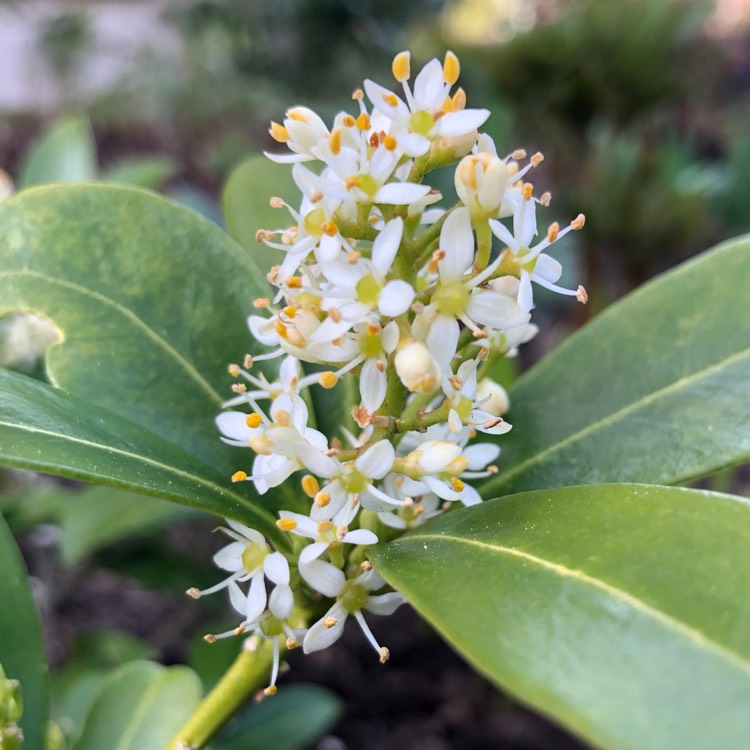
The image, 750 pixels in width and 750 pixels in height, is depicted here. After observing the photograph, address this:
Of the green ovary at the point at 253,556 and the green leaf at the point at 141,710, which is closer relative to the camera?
the green ovary at the point at 253,556

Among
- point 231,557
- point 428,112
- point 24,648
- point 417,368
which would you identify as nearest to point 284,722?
point 24,648

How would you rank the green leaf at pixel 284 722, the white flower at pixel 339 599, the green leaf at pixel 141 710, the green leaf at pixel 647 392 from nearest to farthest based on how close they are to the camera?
the white flower at pixel 339 599, the green leaf at pixel 647 392, the green leaf at pixel 141 710, the green leaf at pixel 284 722

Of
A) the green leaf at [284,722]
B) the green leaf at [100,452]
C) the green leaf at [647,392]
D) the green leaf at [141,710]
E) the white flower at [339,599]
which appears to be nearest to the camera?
the green leaf at [100,452]

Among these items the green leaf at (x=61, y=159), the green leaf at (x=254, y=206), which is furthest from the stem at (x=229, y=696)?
the green leaf at (x=61, y=159)

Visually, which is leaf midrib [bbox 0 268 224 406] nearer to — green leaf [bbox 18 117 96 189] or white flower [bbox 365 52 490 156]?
white flower [bbox 365 52 490 156]

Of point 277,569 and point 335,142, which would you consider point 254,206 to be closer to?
point 335,142

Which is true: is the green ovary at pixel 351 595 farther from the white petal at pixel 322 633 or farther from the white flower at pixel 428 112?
the white flower at pixel 428 112

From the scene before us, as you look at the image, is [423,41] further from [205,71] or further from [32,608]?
[32,608]

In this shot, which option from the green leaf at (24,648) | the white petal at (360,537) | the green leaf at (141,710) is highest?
the white petal at (360,537)

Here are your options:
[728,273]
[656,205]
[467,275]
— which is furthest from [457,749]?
[656,205]
